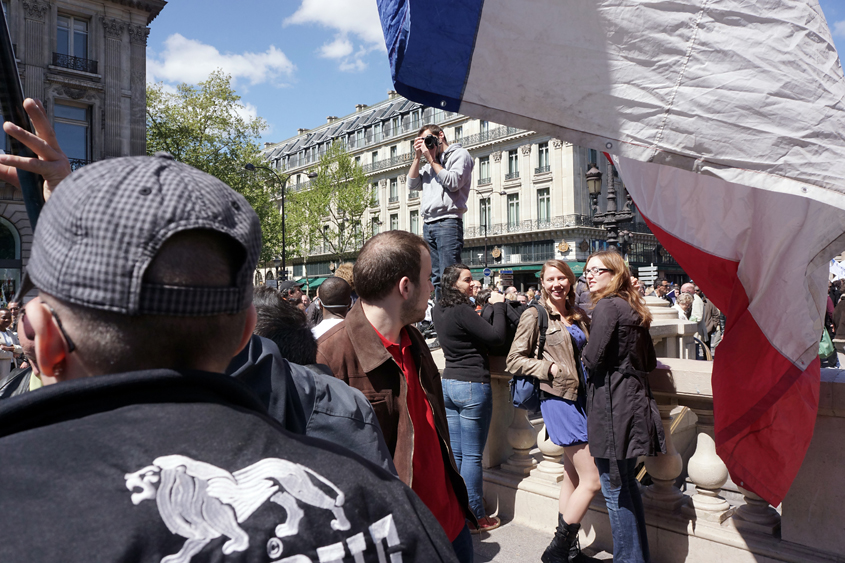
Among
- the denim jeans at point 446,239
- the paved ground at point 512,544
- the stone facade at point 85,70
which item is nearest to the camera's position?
the paved ground at point 512,544

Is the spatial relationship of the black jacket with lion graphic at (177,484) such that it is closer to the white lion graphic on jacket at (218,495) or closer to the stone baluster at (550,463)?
the white lion graphic on jacket at (218,495)

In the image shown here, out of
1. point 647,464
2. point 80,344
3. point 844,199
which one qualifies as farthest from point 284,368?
point 647,464

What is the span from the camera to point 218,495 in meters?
0.71

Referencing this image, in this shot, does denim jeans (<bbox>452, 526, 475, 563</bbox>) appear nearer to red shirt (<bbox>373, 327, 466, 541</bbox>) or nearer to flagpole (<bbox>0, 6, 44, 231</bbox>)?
red shirt (<bbox>373, 327, 466, 541</bbox>)

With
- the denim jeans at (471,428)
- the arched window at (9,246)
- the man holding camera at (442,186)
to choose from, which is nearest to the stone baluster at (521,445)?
the denim jeans at (471,428)

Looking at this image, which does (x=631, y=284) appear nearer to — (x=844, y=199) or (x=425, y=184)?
(x=844, y=199)

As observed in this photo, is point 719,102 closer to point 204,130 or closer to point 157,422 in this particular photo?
point 157,422

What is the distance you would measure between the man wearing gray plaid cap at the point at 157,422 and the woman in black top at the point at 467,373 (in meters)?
3.01

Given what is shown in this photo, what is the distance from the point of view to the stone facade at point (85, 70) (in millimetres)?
22656

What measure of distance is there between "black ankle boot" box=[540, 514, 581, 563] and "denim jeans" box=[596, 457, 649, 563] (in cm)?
25

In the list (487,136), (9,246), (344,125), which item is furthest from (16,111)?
(344,125)

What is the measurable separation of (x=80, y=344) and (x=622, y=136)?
1.99 metres

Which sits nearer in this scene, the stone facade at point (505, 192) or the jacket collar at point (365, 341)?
Answer: the jacket collar at point (365, 341)

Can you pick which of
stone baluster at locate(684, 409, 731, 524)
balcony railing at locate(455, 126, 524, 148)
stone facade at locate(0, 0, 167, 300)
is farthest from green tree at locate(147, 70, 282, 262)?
stone baluster at locate(684, 409, 731, 524)
